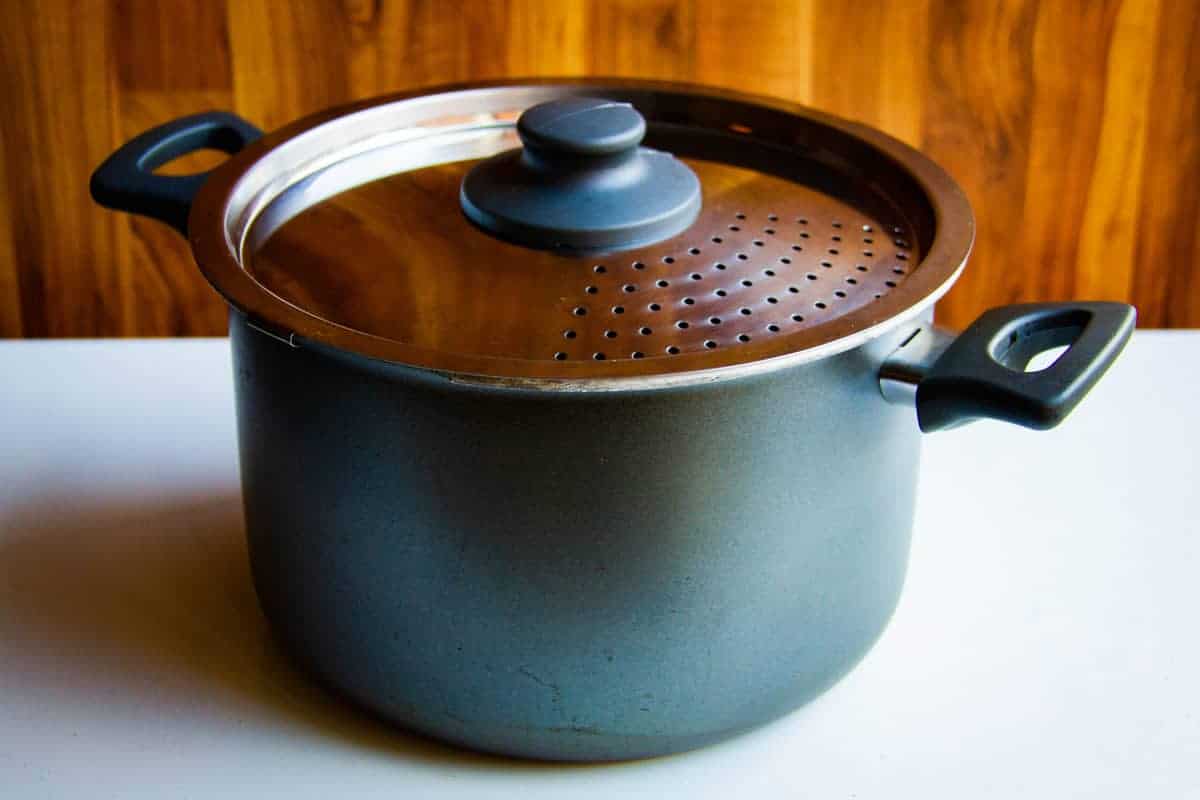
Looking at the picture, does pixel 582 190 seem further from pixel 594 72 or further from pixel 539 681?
pixel 594 72

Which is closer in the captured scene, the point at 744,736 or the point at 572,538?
the point at 572,538

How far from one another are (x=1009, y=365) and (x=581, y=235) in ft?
0.75

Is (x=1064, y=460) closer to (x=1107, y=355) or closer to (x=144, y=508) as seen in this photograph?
(x=1107, y=355)

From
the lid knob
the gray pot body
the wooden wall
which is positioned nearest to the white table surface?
the gray pot body

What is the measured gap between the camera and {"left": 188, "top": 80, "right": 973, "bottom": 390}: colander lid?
2.17 ft

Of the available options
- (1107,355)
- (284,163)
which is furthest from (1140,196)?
(284,163)

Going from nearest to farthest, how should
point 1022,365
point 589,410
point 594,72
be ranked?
point 589,410 < point 1022,365 < point 594,72

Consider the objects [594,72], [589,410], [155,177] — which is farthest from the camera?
[594,72]

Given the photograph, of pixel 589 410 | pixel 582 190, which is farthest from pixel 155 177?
pixel 589 410

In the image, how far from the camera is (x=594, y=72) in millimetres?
1206

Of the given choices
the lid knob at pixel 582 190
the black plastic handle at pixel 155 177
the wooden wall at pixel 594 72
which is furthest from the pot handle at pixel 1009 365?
the wooden wall at pixel 594 72

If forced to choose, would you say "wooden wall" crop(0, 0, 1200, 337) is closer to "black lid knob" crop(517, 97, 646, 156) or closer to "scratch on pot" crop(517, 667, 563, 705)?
"black lid knob" crop(517, 97, 646, 156)

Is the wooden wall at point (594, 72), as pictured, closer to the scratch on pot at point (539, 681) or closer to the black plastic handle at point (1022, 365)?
the black plastic handle at point (1022, 365)

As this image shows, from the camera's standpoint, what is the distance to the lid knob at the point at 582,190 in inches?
30.0
